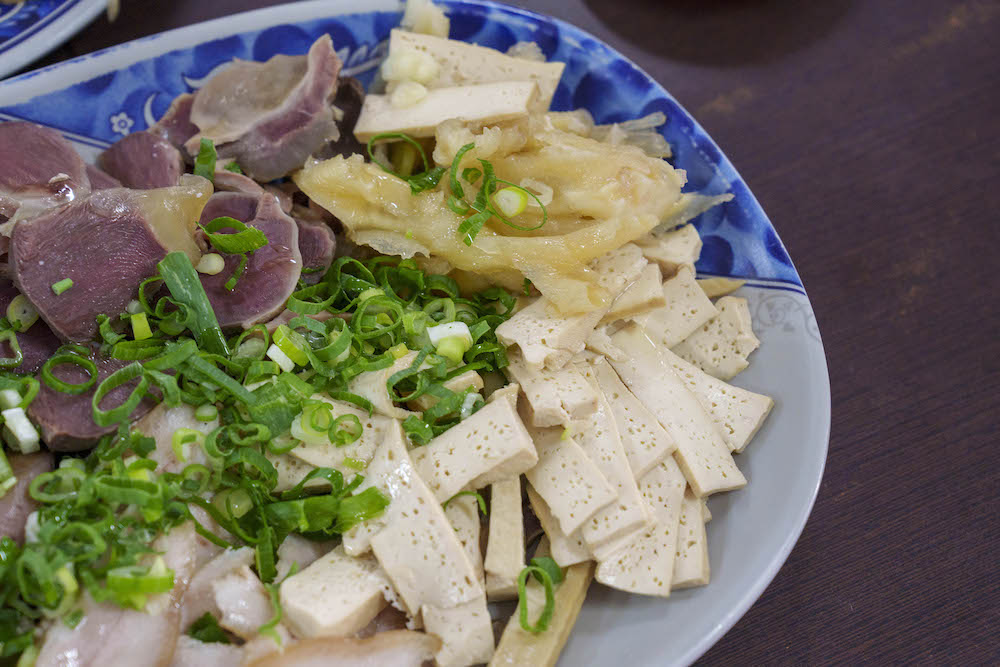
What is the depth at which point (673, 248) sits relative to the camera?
2.52m

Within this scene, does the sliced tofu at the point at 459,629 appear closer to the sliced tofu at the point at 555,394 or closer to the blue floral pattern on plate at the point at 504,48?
the sliced tofu at the point at 555,394

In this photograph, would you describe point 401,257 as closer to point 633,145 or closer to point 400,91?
point 400,91

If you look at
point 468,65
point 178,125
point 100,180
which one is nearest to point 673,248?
point 468,65

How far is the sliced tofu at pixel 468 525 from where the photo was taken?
1.96 meters

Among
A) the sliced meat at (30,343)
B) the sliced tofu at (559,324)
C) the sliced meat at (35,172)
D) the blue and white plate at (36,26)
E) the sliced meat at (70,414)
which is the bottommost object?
the sliced tofu at (559,324)

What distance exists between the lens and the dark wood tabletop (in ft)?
7.88

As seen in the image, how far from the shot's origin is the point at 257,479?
6.48ft

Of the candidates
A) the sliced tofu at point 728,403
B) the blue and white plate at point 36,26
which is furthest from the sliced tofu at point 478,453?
the blue and white plate at point 36,26

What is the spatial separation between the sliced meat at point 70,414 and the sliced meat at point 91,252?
176 mm

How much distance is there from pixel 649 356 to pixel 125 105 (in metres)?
1.97

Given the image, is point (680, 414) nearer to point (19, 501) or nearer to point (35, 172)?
point (19, 501)

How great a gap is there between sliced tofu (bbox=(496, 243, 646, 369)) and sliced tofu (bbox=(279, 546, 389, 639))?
700mm

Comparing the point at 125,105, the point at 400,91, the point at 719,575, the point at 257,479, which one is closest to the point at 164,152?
the point at 125,105

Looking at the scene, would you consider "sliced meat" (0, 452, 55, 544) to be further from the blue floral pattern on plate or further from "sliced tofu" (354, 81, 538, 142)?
"sliced tofu" (354, 81, 538, 142)
